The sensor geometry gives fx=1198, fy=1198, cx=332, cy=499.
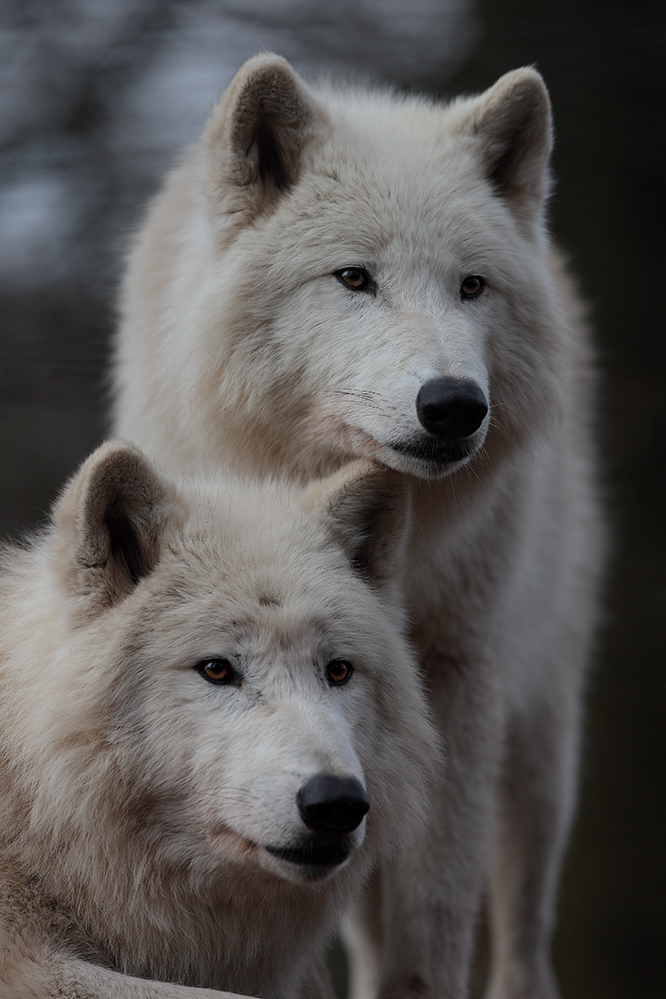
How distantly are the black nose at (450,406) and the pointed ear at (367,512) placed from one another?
8.6 inches

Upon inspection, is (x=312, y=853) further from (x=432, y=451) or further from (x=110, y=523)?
(x=432, y=451)

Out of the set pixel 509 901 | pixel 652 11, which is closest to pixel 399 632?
pixel 509 901

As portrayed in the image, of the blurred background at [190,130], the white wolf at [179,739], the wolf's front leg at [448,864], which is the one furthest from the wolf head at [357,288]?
the blurred background at [190,130]

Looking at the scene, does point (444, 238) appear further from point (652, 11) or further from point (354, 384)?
point (652, 11)

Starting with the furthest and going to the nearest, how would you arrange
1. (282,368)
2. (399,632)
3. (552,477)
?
(552,477) → (282,368) → (399,632)

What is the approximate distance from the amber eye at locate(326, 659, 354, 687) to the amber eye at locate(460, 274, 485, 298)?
1450 mm

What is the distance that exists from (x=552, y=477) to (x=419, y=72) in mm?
4642

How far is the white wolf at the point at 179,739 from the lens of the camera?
3.05 meters

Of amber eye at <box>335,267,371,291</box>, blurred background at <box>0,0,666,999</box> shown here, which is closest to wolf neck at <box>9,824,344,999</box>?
amber eye at <box>335,267,371,291</box>

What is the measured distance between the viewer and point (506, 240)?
14.1 feet

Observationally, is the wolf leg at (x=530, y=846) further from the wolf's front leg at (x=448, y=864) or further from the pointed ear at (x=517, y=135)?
the pointed ear at (x=517, y=135)

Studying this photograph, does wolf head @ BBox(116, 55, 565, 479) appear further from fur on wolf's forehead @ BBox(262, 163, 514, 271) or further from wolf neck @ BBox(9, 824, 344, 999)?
wolf neck @ BBox(9, 824, 344, 999)

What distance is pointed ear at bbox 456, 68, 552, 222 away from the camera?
4406 mm

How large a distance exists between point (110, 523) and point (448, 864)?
242 centimetres
